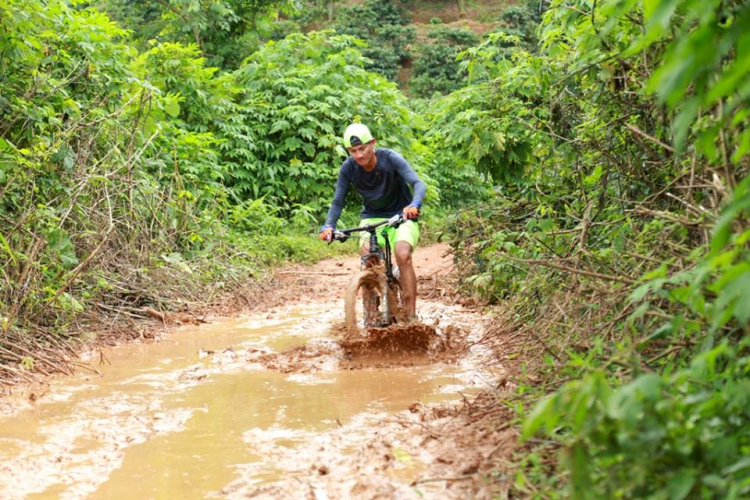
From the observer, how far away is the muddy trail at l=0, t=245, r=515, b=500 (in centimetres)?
353

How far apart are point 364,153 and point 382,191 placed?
0.49 m

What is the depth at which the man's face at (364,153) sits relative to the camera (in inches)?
262

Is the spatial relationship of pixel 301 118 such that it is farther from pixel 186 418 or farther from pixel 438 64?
pixel 438 64

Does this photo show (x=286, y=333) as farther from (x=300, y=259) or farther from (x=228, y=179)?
(x=228, y=179)

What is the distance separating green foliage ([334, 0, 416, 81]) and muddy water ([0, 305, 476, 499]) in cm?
2966

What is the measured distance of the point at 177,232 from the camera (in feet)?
31.9

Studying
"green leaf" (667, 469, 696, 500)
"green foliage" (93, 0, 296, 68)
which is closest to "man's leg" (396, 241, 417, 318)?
"green leaf" (667, 469, 696, 500)

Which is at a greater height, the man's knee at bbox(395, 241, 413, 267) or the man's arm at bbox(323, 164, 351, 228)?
the man's arm at bbox(323, 164, 351, 228)

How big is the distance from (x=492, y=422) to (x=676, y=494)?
1.71m

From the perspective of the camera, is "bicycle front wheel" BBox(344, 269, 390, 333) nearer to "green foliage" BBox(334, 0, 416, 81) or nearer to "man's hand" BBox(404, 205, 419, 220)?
"man's hand" BBox(404, 205, 419, 220)

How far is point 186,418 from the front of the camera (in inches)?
187

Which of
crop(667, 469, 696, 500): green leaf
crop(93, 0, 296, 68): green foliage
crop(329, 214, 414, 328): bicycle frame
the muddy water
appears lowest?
the muddy water

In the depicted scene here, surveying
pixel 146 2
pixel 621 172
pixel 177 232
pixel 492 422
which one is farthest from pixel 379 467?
pixel 146 2

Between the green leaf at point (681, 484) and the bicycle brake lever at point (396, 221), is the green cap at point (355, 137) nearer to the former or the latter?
the bicycle brake lever at point (396, 221)
